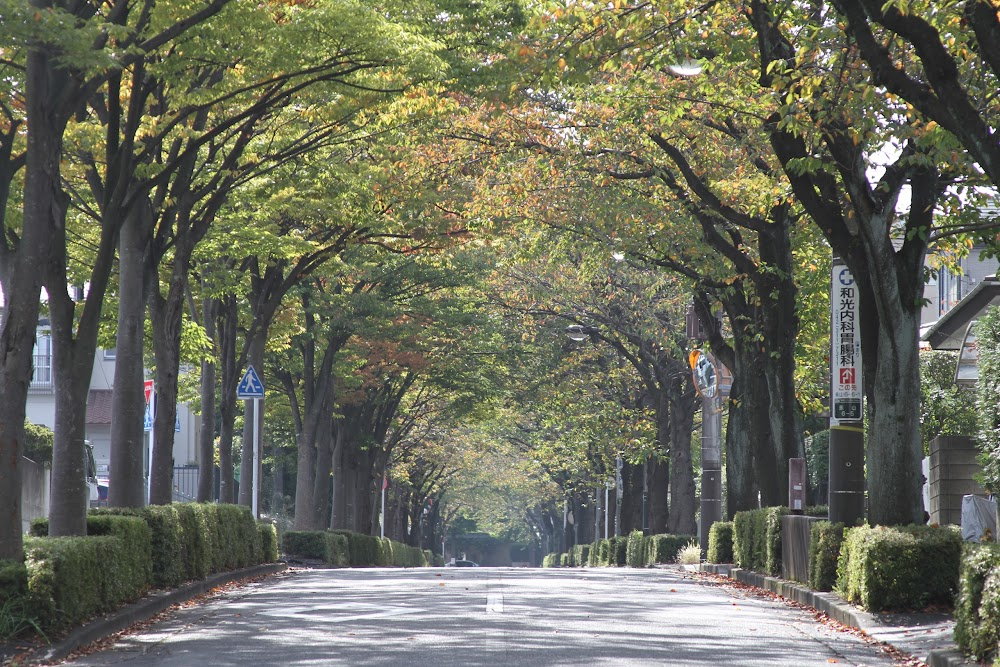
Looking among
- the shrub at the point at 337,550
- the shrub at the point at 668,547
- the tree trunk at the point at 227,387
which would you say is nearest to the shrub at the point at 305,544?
the shrub at the point at 337,550

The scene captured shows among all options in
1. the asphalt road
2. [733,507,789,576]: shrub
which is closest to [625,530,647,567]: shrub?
[733,507,789,576]: shrub

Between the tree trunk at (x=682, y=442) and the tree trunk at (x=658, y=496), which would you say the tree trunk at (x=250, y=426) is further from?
the tree trunk at (x=658, y=496)

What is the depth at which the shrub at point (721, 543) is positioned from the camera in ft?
82.2

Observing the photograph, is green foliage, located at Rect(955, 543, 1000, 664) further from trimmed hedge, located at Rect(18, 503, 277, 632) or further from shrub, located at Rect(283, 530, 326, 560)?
shrub, located at Rect(283, 530, 326, 560)

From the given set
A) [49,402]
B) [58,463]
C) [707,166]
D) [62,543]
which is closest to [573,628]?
[62,543]

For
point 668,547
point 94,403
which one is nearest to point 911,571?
point 668,547

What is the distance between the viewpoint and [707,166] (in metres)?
21.8

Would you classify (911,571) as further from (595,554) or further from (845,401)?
(595,554)

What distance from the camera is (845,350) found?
1592cm

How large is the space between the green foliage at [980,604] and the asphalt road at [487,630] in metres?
0.96

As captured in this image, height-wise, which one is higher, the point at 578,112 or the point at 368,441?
the point at 578,112

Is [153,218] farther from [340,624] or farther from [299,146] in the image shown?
[340,624]

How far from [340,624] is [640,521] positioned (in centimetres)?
3335

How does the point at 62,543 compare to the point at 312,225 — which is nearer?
the point at 62,543
